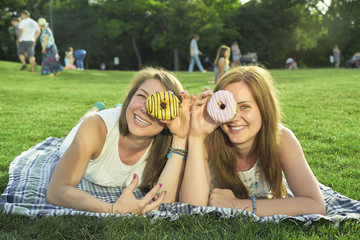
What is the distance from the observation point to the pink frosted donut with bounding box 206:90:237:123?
9.03ft

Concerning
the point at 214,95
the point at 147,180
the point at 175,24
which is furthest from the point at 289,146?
the point at 175,24

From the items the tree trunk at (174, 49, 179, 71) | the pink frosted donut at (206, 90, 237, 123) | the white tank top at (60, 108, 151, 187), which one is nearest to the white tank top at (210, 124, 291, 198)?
the pink frosted donut at (206, 90, 237, 123)

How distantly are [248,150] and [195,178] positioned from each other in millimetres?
610

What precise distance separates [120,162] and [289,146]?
154cm

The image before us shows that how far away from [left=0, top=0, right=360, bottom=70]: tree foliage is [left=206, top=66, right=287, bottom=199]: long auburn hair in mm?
32674

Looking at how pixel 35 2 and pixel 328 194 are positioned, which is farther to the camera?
pixel 35 2

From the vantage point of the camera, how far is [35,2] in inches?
1789

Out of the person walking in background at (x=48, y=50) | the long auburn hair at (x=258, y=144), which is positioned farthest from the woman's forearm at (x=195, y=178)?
the person walking in background at (x=48, y=50)

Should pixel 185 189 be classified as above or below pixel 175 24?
below

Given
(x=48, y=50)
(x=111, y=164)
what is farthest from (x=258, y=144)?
(x=48, y=50)

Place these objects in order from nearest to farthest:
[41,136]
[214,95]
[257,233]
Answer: [257,233], [214,95], [41,136]

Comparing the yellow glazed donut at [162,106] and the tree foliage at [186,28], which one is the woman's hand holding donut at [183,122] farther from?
the tree foliage at [186,28]

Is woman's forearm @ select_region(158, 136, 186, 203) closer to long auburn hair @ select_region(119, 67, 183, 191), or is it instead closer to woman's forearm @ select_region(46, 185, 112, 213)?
long auburn hair @ select_region(119, 67, 183, 191)

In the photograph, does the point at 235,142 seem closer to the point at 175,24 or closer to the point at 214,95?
the point at 214,95
